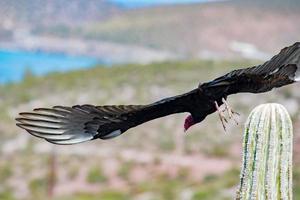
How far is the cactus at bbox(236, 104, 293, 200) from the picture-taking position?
7.26ft

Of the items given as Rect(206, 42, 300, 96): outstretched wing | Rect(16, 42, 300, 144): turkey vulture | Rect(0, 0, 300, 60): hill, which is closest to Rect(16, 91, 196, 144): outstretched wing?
Rect(16, 42, 300, 144): turkey vulture

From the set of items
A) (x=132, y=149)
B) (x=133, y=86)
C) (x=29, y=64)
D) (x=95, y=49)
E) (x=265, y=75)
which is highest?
(x=95, y=49)

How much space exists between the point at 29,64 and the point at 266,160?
4171cm

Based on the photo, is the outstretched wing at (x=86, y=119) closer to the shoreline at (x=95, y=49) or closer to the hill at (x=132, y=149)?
the hill at (x=132, y=149)

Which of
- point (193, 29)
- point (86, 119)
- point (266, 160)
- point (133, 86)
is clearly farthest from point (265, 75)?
point (193, 29)

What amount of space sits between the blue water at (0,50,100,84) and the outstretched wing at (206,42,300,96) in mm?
37788

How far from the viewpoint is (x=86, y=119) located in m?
2.49

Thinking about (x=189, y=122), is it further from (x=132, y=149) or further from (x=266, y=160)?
(x=132, y=149)

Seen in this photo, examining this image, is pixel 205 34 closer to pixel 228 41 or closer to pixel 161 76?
pixel 228 41

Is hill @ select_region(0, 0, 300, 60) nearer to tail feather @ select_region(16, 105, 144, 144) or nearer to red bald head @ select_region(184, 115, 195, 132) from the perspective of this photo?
tail feather @ select_region(16, 105, 144, 144)

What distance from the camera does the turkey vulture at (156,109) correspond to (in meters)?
2.15

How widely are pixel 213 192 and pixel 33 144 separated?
445 inches

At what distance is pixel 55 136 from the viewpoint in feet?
7.97

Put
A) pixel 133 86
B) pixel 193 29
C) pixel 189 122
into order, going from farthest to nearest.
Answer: pixel 193 29, pixel 133 86, pixel 189 122
